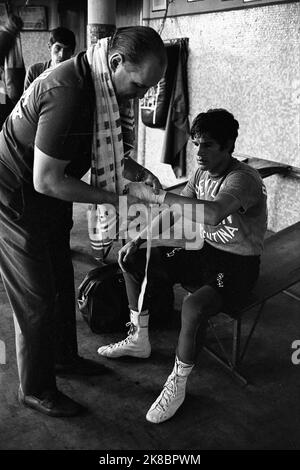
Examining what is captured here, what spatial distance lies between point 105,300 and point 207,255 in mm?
709

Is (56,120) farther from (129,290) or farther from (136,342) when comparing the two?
(136,342)

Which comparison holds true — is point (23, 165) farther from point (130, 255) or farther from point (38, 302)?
point (130, 255)

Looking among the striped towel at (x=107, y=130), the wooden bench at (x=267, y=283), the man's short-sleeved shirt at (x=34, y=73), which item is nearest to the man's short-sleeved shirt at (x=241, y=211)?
the wooden bench at (x=267, y=283)

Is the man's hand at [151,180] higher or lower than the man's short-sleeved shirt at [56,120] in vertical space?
lower

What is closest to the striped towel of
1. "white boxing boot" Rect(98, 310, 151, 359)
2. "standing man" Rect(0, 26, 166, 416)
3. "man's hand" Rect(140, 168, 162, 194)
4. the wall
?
"standing man" Rect(0, 26, 166, 416)

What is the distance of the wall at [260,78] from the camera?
3.81 meters

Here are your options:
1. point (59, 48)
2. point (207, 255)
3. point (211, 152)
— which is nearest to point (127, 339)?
point (207, 255)

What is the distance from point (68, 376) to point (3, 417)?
1.33ft

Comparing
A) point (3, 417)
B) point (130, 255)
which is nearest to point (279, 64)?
point (130, 255)

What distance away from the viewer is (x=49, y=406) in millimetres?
2055

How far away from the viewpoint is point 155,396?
223 centimetres

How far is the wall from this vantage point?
3.81 meters

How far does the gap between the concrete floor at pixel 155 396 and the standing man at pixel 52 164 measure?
13 cm

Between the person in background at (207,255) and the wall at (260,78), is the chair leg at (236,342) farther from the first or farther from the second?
the wall at (260,78)
